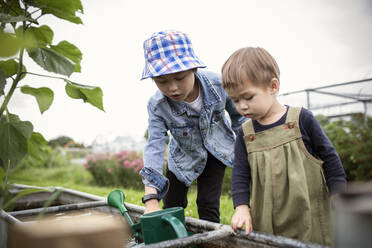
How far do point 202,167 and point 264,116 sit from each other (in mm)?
752

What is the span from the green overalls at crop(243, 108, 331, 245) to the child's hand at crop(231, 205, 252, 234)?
105 mm

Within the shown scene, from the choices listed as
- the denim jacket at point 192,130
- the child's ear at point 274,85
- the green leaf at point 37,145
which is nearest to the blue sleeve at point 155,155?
the denim jacket at point 192,130

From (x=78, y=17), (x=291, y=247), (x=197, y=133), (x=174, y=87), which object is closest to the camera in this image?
(x=291, y=247)

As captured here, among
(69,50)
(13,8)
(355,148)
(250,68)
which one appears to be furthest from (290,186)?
(355,148)

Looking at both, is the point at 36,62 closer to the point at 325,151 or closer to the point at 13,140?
the point at 13,140

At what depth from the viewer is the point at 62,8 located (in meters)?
1.40

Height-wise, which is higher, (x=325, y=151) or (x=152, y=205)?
(x=325, y=151)

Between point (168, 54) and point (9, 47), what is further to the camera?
point (168, 54)

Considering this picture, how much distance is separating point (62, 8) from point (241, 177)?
1.15m

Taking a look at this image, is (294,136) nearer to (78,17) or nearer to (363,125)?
(78,17)

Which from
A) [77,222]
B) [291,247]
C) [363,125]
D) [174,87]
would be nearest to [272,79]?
[174,87]

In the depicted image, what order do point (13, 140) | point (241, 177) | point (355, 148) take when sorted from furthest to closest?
point (355, 148) → point (241, 177) → point (13, 140)

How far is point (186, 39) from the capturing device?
2.03 metres

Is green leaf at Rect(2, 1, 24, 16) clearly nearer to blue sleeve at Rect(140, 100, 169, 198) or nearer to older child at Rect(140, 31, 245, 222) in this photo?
older child at Rect(140, 31, 245, 222)
